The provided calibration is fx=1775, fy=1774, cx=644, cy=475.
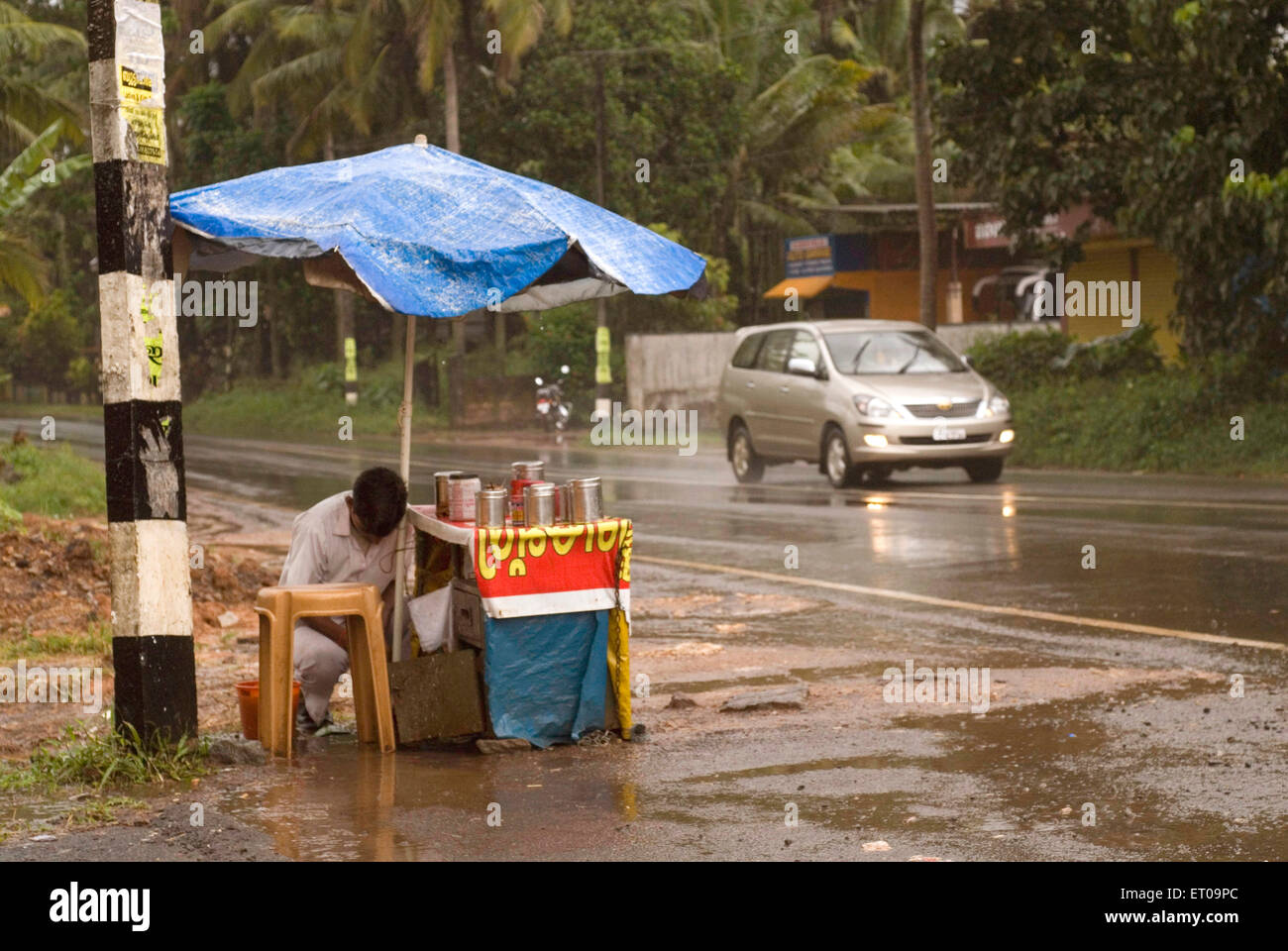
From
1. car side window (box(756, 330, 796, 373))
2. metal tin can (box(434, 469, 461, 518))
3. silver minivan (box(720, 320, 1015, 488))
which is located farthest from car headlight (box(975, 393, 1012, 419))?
metal tin can (box(434, 469, 461, 518))

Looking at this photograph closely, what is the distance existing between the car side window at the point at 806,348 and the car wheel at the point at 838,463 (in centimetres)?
95

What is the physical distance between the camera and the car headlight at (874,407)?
Answer: 20.0 metres

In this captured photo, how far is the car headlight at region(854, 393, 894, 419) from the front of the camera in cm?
2003

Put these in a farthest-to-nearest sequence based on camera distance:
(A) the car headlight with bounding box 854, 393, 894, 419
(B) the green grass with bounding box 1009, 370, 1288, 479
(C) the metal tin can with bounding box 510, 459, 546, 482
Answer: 1. (B) the green grass with bounding box 1009, 370, 1288, 479
2. (A) the car headlight with bounding box 854, 393, 894, 419
3. (C) the metal tin can with bounding box 510, 459, 546, 482

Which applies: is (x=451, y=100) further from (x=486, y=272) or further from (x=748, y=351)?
(x=486, y=272)

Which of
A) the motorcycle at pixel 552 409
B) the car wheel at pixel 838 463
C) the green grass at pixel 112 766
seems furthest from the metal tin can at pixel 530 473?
the motorcycle at pixel 552 409

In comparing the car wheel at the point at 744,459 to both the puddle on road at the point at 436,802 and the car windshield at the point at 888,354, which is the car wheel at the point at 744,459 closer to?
the car windshield at the point at 888,354

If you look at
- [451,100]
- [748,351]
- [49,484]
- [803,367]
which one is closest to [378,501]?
[803,367]

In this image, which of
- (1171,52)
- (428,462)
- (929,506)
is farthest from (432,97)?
(929,506)

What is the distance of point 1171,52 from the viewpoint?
22516 millimetres

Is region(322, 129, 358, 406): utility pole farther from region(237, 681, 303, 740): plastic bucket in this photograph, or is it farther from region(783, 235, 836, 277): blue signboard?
region(237, 681, 303, 740): plastic bucket

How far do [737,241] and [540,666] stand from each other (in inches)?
1484

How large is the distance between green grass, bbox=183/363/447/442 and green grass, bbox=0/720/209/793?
31208 millimetres

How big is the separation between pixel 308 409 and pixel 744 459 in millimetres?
23980
